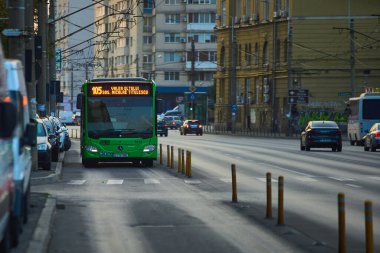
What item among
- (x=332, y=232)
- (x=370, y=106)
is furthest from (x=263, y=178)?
(x=370, y=106)

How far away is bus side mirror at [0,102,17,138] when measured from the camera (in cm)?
1239

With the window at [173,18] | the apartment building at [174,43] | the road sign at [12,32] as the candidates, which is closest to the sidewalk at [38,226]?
the road sign at [12,32]

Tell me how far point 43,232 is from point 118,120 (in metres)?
24.1

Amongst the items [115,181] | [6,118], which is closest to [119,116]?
[115,181]

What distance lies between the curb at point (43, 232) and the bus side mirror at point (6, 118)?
7.71 ft

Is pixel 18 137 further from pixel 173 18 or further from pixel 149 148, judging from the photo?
pixel 173 18

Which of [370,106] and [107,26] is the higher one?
[107,26]

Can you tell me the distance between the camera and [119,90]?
4106 centimetres

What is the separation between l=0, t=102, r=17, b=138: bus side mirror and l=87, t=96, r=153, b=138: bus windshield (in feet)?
92.3

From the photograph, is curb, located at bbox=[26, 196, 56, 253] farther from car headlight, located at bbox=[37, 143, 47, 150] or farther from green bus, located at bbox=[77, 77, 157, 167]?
green bus, located at bbox=[77, 77, 157, 167]

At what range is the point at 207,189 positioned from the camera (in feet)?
96.1

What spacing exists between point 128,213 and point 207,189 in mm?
7523

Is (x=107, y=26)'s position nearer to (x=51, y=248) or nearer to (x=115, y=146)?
(x=115, y=146)

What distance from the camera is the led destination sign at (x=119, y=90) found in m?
41.0
